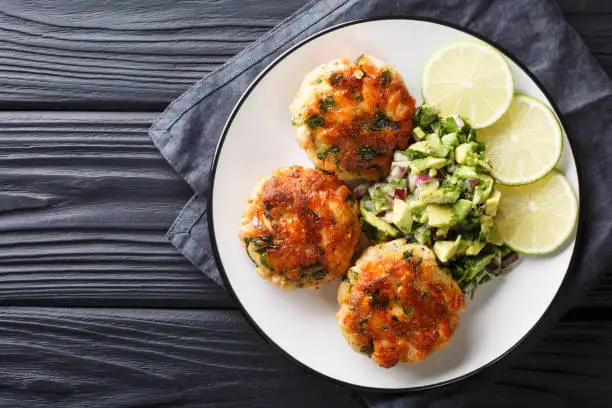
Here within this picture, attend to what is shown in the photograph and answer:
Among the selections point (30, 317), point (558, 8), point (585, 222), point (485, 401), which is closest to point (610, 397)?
point (485, 401)

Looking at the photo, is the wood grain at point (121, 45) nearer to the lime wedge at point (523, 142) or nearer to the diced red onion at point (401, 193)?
the lime wedge at point (523, 142)

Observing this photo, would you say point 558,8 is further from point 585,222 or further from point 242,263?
point 242,263

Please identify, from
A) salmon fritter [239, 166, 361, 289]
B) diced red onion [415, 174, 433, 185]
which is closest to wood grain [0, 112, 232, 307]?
salmon fritter [239, 166, 361, 289]

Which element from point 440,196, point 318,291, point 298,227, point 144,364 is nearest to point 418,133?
point 440,196

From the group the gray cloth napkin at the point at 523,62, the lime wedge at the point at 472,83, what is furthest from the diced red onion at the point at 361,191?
the gray cloth napkin at the point at 523,62

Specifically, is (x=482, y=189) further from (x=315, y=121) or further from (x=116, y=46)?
(x=116, y=46)

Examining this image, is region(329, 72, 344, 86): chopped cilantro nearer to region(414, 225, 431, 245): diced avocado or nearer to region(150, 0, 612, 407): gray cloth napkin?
region(150, 0, 612, 407): gray cloth napkin
